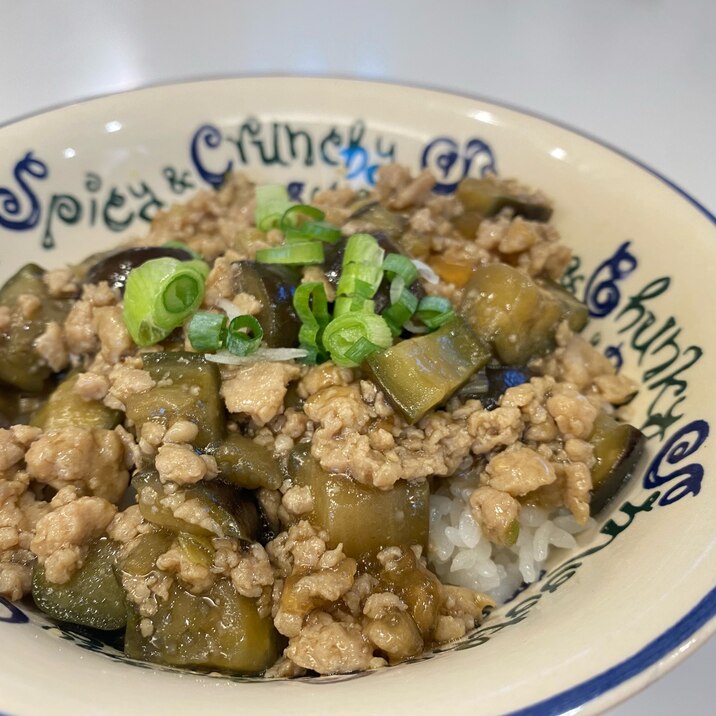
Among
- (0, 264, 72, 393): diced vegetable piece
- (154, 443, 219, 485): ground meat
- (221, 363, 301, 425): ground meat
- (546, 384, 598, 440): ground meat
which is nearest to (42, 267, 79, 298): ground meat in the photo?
(0, 264, 72, 393): diced vegetable piece

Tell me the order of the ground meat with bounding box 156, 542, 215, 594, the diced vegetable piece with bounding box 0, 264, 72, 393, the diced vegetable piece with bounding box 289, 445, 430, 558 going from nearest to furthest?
the ground meat with bounding box 156, 542, 215, 594 < the diced vegetable piece with bounding box 289, 445, 430, 558 < the diced vegetable piece with bounding box 0, 264, 72, 393

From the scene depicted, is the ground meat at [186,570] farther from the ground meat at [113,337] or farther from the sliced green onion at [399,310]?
the sliced green onion at [399,310]

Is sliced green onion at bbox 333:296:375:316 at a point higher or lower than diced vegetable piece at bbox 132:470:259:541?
higher

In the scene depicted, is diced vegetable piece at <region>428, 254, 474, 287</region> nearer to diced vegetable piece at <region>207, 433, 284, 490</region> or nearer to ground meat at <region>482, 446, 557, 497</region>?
ground meat at <region>482, 446, 557, 497</region>

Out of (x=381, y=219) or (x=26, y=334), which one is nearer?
(x=26, y=334)

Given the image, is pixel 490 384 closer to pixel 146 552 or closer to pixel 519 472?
pixel 519 472

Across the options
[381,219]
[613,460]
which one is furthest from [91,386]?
[613,460]
